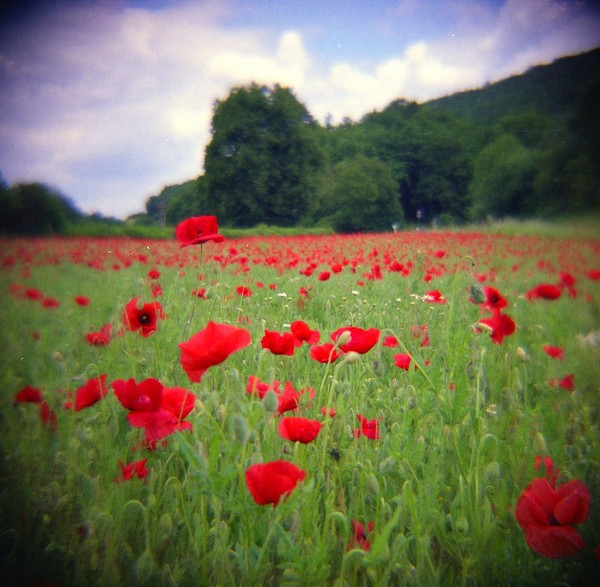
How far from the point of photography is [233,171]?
169 centimetres

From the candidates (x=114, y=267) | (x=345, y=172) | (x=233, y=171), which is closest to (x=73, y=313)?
(x=114, y=267)

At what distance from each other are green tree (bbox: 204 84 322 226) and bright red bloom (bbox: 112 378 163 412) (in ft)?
3.47

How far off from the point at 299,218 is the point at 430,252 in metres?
4.05

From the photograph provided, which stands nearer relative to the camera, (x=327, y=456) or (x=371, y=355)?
(x=327, y=456)

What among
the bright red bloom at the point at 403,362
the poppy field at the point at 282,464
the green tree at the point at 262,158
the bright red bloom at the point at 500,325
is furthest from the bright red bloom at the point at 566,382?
the green tree at the point at 262,158

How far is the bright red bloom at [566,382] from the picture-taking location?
146 cm

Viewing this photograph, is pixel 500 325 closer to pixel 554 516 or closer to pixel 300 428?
pixel 554 516

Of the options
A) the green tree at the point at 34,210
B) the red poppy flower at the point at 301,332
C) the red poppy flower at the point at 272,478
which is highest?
the green tree at the point at 34,210

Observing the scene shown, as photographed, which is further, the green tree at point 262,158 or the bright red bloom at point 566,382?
the green tree at point 262,158

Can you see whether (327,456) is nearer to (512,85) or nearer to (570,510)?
(570,510)

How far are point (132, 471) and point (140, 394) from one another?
0.31 m

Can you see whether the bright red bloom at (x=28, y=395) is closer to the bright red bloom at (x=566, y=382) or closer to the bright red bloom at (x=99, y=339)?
the bright red bloom at (x=99, y=339)

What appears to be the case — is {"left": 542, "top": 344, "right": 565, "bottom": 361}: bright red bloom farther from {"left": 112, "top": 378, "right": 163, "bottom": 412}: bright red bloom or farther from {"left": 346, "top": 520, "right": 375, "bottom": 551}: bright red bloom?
{"left": 112, "top": 378, "right": 163, "bottom": 412}: bright red bloom

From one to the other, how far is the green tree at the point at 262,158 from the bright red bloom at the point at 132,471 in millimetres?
1114
